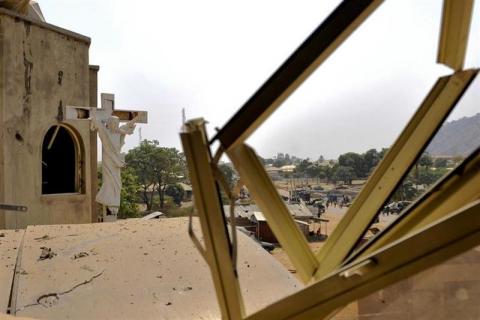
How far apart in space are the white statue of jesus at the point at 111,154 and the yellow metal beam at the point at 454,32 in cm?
824

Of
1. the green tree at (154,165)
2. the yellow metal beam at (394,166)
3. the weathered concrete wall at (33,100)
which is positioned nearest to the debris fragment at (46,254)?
the yellow metal beam at (394,166)

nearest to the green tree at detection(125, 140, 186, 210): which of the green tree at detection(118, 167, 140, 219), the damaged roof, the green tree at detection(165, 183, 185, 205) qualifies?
the green tree at detection(165, 183, 185, 205)

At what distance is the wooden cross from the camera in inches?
339

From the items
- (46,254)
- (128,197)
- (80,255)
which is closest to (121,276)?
(80,255)

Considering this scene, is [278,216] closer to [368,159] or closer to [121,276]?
[368,159]

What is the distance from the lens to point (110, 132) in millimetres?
9055

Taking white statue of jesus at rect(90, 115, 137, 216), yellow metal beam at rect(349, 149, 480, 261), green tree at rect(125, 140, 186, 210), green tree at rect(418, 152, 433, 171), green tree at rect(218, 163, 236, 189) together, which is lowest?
yellow metal beam at rect(349, 149, 480, 261)

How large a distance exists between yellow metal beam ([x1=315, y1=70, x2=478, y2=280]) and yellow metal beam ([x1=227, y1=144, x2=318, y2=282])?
60 mm

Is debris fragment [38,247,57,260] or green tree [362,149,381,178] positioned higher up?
green tree [362,149,381,178]

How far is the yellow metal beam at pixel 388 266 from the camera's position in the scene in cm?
103

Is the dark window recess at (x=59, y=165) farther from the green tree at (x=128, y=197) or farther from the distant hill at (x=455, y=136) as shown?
the green tree at (x=128, y=197)

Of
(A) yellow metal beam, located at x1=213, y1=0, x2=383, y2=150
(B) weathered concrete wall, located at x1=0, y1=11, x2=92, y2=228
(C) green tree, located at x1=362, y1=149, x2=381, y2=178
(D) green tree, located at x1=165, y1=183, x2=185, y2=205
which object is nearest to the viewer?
(A) yellow metal beam, located at x1=213, y1=0, x2=383, y2=150

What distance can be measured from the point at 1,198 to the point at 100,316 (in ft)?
20.8

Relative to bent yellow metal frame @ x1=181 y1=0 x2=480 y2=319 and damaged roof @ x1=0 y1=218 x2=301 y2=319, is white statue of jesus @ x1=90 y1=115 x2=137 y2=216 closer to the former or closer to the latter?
damaged roof @ x1=0 y1=218 x2=301 y2=319
